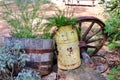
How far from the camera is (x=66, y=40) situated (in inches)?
111

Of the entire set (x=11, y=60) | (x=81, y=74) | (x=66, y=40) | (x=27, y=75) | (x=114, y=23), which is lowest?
(x=81, y=74)

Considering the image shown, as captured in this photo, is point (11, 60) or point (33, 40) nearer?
point (11, 60)

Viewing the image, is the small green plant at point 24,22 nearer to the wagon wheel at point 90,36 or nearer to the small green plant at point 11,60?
the small green plant at point 11,60

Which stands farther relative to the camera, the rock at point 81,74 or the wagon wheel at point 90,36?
the wagon wheel at point 90,36

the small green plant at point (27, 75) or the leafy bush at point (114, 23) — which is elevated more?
the leafy bush at point (114, 23)

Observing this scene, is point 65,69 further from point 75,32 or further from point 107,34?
point 107,34

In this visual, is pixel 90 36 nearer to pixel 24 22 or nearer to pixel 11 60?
pixel 24 22

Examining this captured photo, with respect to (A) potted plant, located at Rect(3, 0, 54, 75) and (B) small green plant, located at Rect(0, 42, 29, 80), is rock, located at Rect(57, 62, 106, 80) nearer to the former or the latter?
(A) potted plant, located at Rect(3, 0, 54, 75)

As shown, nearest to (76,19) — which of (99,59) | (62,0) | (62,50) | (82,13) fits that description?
(62,50)

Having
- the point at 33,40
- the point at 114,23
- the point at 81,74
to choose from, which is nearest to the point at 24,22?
the point at 33,40

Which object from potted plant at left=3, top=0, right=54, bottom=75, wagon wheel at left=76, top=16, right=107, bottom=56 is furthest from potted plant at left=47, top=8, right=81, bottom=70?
wagon wheel at left=76, top=16, right=107, bottom=56

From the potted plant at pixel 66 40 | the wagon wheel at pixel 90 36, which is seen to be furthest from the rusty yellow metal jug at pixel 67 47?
the wagon wheel at pixel 90 36

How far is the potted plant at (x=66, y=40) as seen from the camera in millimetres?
2826

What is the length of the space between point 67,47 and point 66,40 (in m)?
0.07
